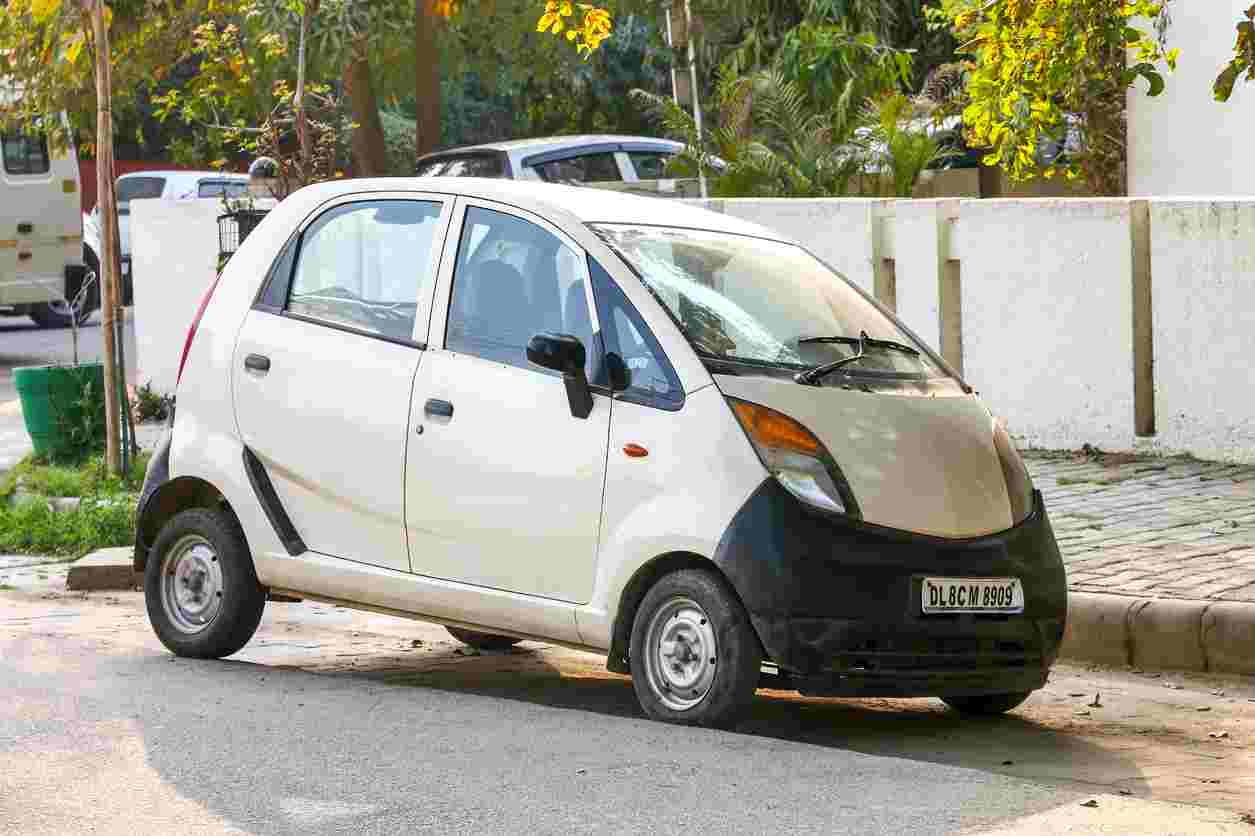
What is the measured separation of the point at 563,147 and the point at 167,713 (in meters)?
14.0

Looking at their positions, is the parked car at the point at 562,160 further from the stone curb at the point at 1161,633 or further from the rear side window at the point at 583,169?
the stone curb at the point at 1161,633

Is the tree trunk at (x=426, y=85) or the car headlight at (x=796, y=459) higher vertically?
the tree trunk at (x=426, y=85)

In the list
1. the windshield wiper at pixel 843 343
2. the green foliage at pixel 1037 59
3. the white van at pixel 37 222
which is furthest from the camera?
the white van at pixel 37 222

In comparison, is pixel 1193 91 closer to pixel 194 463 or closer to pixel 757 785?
pixel 194 463

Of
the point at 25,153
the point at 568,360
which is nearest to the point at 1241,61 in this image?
the point at 568,360

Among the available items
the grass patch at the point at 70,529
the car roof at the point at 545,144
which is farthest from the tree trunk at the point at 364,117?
the grass patch at the point at 70,529

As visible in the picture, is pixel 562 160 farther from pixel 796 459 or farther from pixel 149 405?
pixel 796 459

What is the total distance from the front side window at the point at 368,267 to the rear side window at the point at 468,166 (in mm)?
11548

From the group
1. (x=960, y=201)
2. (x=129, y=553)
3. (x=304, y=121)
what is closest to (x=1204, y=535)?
(x=960, y=201)

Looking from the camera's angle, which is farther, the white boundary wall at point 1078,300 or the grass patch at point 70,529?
the white boundary wall at point 1078,300

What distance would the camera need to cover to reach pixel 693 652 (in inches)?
271

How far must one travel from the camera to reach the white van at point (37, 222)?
25078 mm

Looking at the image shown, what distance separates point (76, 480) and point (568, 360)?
6845 millimetres

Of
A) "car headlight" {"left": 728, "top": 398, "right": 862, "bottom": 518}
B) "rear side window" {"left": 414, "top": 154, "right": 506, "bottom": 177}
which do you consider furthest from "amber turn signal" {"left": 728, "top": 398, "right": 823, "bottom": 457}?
"rear side window" {"left": 414, "top": 154, "right": 506, "bottom": 177}
